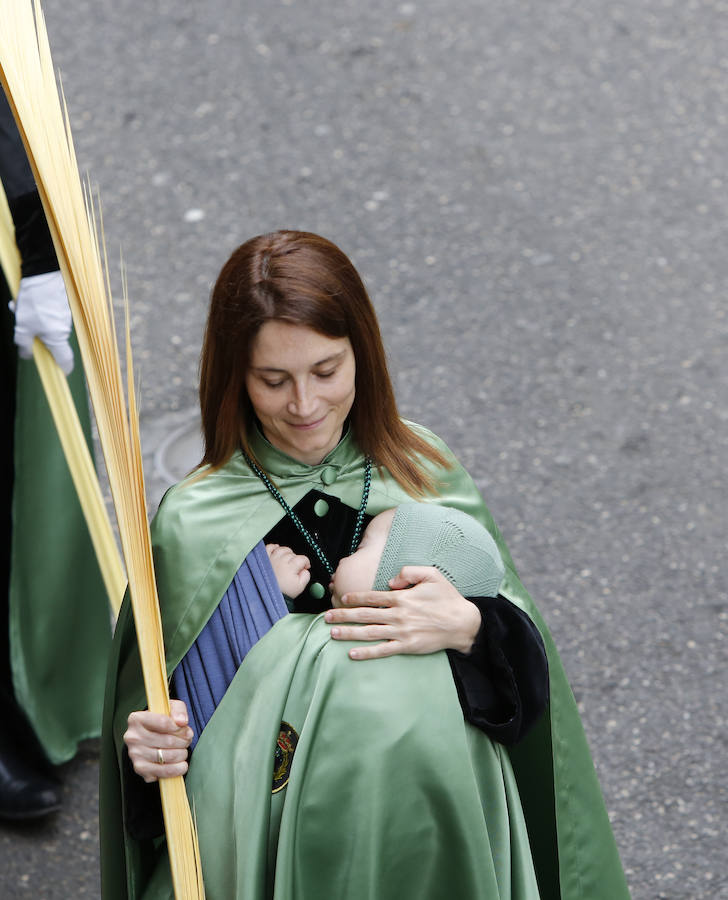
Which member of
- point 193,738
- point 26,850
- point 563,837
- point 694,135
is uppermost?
point 694,135

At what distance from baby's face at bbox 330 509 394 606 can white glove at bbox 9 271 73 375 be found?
1.21 m

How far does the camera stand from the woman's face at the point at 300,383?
6.75 ft

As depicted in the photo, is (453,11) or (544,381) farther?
(453,11)

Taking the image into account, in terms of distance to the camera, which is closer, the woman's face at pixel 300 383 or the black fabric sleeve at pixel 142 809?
the woman's face at pixel 300 383

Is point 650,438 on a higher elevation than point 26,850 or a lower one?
higher

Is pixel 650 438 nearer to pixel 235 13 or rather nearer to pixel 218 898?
pixel 218 898

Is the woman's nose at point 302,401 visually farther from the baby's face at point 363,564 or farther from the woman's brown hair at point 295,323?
the baby's face at point 363,564

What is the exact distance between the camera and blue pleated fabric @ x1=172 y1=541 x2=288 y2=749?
2121mm

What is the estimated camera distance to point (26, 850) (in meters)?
3.51

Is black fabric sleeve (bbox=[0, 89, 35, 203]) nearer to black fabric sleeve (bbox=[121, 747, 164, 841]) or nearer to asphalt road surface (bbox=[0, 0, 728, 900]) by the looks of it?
black fabric sleeve (bbox=[121, 747, 164, 841])

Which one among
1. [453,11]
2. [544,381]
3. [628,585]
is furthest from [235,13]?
[628,585]

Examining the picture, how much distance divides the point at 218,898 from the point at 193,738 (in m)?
0.26

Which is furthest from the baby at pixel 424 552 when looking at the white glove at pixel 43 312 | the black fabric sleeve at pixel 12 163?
the black fabric sleeve at pixel 12 163

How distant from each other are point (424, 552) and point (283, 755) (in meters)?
0.38
